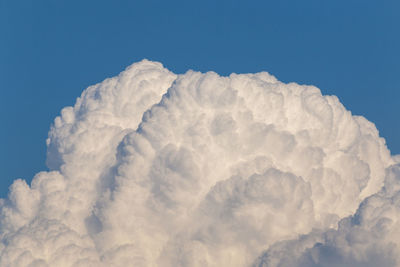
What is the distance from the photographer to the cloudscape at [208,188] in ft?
517

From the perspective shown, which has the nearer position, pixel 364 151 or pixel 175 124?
pixel 175 124

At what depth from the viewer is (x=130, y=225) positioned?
162 meters

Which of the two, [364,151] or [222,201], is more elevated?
[364,151]

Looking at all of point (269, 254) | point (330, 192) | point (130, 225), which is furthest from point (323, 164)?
point (130, 225)

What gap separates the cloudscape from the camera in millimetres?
157500

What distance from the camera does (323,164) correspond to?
166 metres

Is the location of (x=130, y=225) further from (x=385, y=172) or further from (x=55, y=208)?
(x=385, y=172)

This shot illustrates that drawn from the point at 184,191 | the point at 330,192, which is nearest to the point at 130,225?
the point at 184,191

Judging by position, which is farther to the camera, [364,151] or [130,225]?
[364,151]

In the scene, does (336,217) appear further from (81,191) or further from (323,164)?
(81,191)

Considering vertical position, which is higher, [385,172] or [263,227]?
[385,172]

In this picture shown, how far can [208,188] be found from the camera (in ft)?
527

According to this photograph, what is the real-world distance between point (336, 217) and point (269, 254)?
11.6 meters

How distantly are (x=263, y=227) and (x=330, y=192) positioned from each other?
36.4ft
